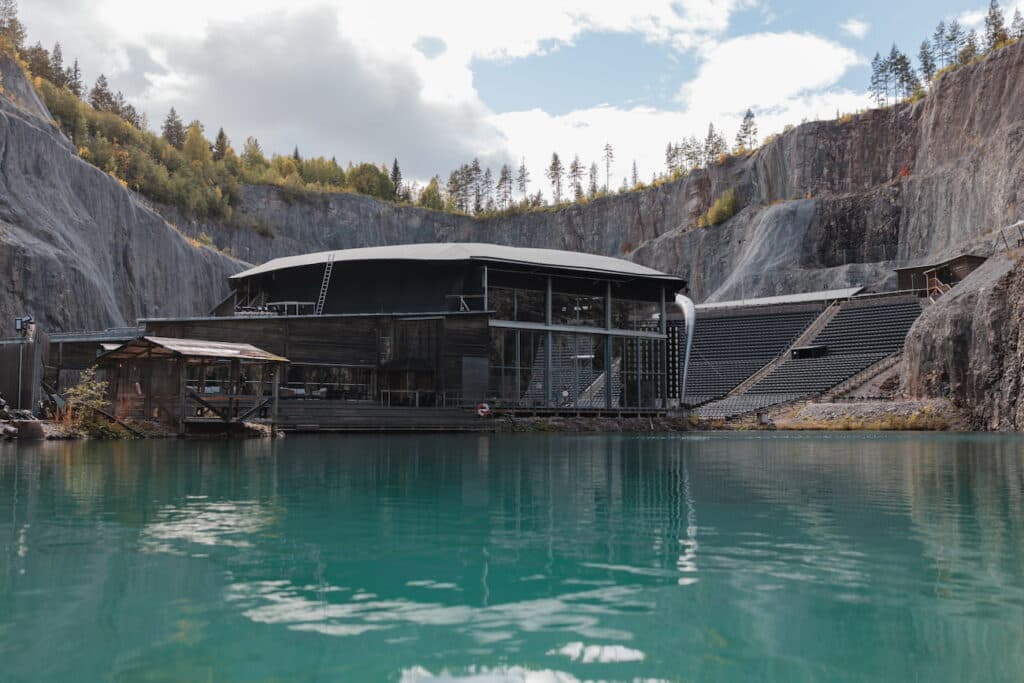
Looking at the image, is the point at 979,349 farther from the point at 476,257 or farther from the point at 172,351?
the point at 172,351

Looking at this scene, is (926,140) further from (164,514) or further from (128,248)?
(164,514)

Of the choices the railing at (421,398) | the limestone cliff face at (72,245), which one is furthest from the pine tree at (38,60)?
the railing at (421,398)

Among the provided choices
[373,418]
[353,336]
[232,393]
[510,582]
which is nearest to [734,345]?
[353,336]

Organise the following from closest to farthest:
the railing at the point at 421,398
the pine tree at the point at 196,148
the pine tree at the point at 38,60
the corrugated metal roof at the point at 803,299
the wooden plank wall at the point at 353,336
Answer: the wooden plank wall at the point at 353,336 → the railing at the point at 421,398 → the corrugated metal roof at the point at 803,299 → the pine tree at the point at 38,60 → the pine tree at the point at 196,148

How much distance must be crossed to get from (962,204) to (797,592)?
80.3m

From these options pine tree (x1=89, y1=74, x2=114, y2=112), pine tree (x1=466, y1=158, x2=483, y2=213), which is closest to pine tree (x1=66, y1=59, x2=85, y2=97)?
pine tree (x1=89, y1=74, x2=114, y2=112)

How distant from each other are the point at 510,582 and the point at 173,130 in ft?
472

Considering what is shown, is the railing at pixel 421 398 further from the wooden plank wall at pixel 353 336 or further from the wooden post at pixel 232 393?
the wooden post at pixel 232 393

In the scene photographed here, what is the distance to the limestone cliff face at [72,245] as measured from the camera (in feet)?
157

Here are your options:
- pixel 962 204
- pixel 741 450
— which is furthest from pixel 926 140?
pixel 741 450

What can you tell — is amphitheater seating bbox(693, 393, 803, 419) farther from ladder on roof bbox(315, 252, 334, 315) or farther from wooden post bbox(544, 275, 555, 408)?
ladder on roof bbox(315, 252, 334, 315)

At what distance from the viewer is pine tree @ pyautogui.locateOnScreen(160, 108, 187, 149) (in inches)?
5292

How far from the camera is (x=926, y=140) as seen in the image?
278 ft

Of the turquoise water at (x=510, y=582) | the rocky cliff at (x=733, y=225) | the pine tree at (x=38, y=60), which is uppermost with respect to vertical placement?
the pine tree at (x=38, y=60)
